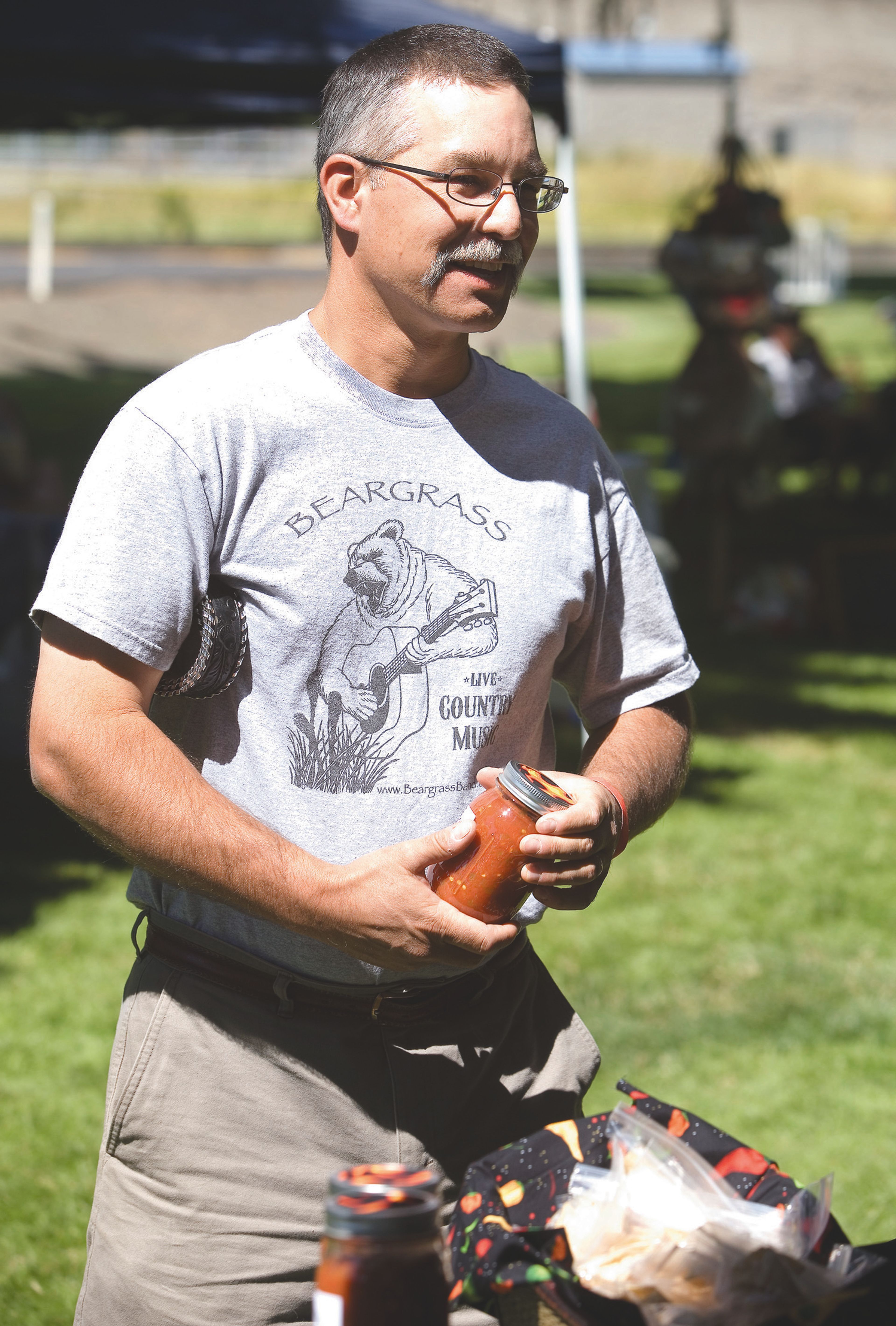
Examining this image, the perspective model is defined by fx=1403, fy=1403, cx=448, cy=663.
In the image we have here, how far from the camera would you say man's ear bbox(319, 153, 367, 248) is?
1748 millimetres

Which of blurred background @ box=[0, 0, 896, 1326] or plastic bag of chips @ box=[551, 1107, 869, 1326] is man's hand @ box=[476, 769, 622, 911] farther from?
blurred background @ box=[0, 0, 896, 1326]

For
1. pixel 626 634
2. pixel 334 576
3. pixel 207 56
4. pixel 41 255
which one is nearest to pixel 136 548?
pixel 334 576

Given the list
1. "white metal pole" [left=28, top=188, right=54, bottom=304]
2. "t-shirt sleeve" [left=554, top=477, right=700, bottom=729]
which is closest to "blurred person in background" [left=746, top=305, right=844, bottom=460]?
"t-shirt sleeve" [left=554, top=477, right=700, bottom=729]

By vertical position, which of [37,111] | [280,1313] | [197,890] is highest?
[37,111]

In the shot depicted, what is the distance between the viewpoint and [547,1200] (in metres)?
1.53

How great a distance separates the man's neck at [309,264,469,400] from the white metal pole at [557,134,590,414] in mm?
4446

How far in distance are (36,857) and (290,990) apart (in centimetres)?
393

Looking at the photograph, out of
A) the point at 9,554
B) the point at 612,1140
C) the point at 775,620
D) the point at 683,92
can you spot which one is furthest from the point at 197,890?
the point at 683,92

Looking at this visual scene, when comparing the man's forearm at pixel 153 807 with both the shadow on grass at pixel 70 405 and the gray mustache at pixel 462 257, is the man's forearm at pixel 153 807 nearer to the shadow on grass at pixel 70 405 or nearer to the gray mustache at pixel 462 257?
the gray mustache at pixel 462 257

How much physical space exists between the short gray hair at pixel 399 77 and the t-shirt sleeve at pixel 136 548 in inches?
17.6

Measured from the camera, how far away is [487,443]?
185 centimetres

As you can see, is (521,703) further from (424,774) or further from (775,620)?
(775,620)

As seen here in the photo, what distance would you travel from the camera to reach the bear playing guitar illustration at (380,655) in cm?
174

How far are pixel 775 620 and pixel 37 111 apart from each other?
5.36 metres
